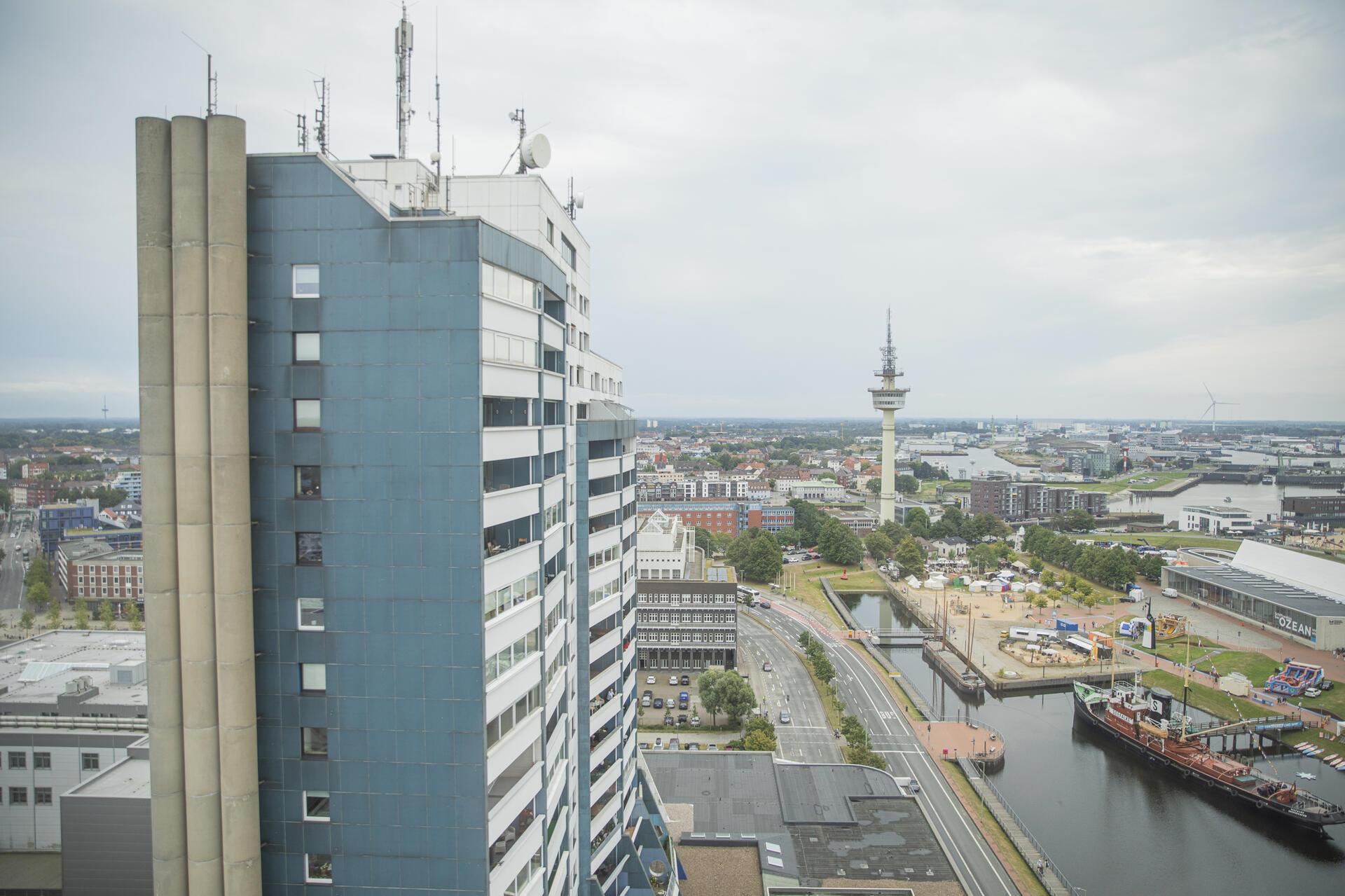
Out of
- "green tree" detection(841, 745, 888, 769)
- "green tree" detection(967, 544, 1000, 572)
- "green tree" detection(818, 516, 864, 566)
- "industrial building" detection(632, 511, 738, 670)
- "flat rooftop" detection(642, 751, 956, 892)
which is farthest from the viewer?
"green tree" detection(818, 516, 864, 566)

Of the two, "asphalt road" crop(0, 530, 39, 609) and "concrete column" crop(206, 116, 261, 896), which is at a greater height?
"concrete column" crop(206, 116, 261, 896)

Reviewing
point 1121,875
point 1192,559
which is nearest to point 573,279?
point 1121,875

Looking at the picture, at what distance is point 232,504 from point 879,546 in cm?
10690

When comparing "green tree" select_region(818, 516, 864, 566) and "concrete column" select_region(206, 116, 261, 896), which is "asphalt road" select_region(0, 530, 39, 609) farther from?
"green tree" select_region(818, 516, 864, 566)

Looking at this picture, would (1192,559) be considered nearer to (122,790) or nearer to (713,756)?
(713,756)

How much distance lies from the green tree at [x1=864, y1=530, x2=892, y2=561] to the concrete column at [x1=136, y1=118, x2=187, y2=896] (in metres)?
106

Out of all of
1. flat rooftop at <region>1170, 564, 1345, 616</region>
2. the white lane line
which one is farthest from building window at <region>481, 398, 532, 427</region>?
flat rooftop at <region>1170, 564, 1345, 616</region>

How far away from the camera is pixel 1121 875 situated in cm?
3722

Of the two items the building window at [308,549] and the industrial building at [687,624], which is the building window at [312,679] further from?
the industrial building at [687,624]

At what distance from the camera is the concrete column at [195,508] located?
36.3 feet

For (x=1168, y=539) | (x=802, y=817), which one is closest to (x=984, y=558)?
(x=1168, y=539)

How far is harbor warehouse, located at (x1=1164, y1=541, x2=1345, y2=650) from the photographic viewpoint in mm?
70000

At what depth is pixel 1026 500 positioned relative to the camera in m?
154

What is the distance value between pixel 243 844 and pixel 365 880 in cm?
192
